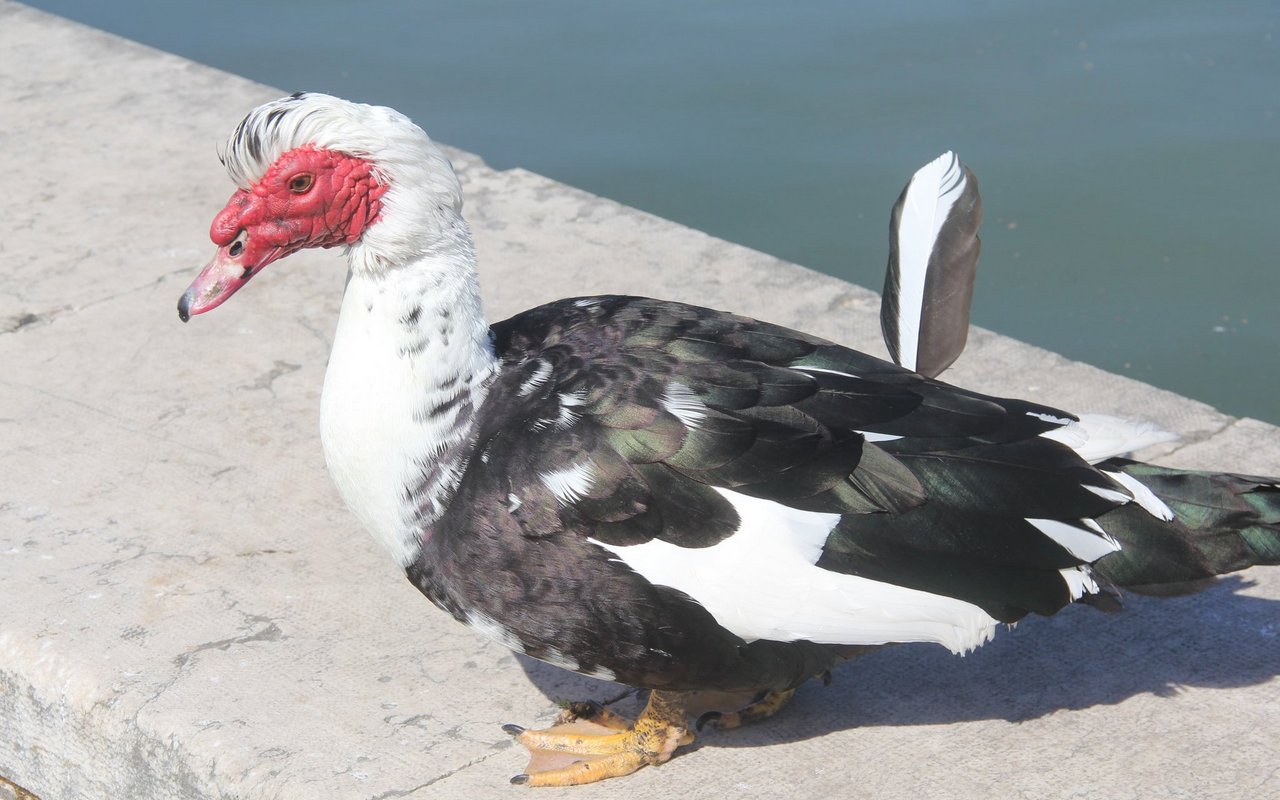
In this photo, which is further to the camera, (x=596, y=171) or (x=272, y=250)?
(x=596, y=171)

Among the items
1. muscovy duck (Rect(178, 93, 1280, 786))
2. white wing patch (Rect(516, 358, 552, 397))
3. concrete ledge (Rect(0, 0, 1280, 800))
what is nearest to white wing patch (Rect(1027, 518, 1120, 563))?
muscovy duck (Rect(178, 93, 1280, 786))

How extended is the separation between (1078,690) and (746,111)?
4.67 metres

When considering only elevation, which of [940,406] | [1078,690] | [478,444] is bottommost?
[1078,690]

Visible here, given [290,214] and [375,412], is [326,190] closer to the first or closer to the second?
[290,214]

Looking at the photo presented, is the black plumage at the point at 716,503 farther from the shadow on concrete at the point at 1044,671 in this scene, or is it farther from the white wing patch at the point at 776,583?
the shadow on concrete at the point at 1044,671

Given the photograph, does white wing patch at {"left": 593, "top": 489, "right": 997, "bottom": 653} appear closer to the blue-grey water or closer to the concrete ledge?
the concrete ledge

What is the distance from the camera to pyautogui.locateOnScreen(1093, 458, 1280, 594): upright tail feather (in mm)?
2648

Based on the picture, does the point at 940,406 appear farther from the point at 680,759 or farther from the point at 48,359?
the point at 48,359

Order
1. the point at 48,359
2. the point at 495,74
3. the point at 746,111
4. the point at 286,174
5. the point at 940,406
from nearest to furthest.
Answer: the point at 286,174 < the point at 940,406 < the point at 48,359 < the point at 746,111 < the point at 495,74

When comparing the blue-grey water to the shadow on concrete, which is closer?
the shadow on concrete

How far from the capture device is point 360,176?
2527mm

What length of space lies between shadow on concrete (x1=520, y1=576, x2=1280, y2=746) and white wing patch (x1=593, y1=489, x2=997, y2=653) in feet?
1.33

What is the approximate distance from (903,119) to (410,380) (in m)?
4.81

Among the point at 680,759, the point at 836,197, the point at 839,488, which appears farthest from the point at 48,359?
the point at 836,197
